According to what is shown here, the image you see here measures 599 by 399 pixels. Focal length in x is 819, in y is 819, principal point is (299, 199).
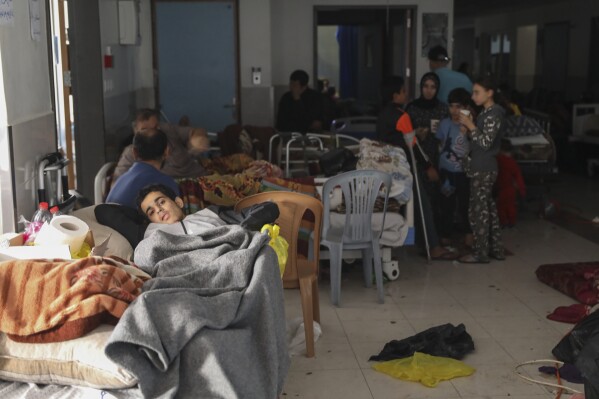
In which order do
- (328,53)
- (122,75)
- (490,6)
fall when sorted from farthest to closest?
(328,53) < (490,6) < (122,75)

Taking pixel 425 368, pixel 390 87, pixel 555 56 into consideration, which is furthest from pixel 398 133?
pixel 555 56

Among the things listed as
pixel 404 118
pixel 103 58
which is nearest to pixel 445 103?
pixel 404 118

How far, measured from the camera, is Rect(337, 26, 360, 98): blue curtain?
16.8 m

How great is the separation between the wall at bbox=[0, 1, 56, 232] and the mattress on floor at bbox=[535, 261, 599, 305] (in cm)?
342

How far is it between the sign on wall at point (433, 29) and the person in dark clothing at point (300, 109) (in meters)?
1.86

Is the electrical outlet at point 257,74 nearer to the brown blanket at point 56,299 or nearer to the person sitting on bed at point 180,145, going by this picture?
the person sitting on bed at point 180,145

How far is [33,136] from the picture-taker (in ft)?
13.4

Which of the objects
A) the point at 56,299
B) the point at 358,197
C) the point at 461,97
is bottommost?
the point at 358,197

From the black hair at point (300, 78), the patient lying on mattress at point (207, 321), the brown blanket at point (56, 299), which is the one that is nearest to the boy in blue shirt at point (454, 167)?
the black hair at point (300, 78)

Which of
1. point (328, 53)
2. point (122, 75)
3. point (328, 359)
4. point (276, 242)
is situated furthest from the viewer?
point (328, 53)

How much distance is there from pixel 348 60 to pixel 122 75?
9739 mm

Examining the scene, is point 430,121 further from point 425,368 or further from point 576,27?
point 576,27

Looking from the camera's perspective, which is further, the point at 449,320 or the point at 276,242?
the point at 449,320

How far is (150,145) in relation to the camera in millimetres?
4473
